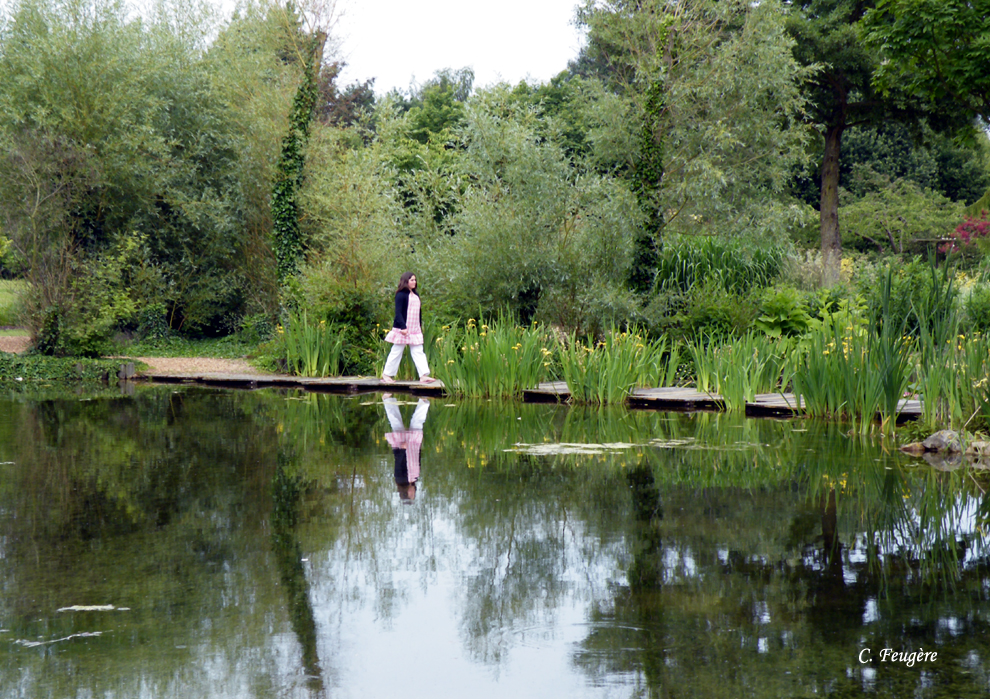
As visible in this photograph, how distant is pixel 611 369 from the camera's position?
1129 cm

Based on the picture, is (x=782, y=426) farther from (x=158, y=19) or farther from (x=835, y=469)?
(x=158, y=19)

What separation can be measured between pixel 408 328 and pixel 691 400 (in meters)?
4.14

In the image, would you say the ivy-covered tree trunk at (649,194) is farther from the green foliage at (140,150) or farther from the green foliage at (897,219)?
the green foliage at (897,219)

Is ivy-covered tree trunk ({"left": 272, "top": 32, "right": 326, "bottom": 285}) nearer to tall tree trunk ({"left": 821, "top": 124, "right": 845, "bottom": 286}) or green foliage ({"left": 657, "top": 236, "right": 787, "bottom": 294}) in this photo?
green foliage ({"left": 657, "top": 236, "right": 787, "bottom": 294})

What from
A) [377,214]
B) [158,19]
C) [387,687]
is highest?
[158,19]

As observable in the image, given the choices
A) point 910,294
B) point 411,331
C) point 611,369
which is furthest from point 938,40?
point 411,331

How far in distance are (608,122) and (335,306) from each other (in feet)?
19.8

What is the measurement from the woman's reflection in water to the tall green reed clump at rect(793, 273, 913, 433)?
3.84 m

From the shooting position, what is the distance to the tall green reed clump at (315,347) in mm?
14945

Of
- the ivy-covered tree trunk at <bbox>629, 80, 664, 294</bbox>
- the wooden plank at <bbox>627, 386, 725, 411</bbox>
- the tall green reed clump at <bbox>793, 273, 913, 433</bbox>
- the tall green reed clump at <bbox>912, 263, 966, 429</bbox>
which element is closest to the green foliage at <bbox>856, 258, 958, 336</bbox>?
the tall green reed clump at <bbox>912, 263, 966, 429</bbox>

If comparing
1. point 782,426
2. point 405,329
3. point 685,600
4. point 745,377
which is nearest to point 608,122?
point 405,329

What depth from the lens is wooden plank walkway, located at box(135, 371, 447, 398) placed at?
13.1m

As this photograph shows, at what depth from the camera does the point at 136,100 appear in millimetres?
19156

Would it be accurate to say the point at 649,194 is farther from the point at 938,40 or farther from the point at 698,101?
the point at 938,40
